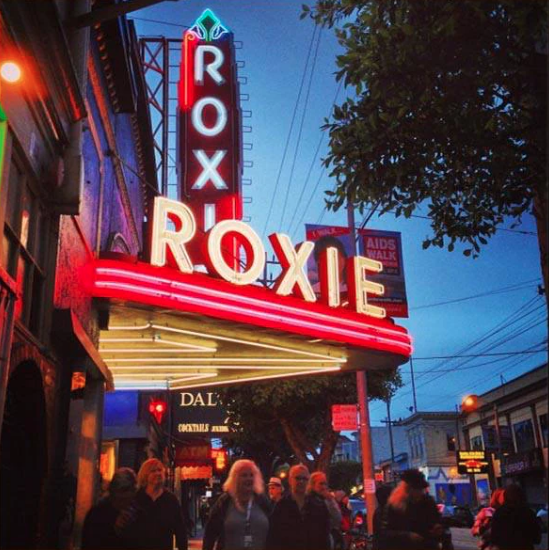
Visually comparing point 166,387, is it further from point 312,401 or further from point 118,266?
point 312,401

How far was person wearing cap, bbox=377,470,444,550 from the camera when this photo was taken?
580cm

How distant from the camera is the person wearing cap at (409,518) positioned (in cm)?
580

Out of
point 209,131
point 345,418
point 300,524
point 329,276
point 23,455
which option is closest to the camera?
point 300,524

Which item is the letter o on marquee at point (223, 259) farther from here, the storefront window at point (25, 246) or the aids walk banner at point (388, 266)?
the aids walk banner at point (388, 266)

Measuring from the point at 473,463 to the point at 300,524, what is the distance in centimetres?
2918

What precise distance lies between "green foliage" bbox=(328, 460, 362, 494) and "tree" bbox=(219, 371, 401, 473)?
114ft

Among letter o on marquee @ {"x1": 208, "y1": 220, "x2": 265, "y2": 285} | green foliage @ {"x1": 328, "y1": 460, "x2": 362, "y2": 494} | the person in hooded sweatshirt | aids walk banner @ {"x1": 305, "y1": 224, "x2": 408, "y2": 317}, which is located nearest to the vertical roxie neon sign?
aids walk banner @ {"x1": 305, "y1": 224, "x2": 408, "y2": 317}

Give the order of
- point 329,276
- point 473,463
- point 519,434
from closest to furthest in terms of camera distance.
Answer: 1. point 329,276
2. point 473,463
3. point 519,434

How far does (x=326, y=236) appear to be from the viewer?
1850 cm

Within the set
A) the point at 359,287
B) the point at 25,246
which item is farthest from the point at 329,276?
the point at 25,246

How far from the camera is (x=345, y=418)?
16469 mm

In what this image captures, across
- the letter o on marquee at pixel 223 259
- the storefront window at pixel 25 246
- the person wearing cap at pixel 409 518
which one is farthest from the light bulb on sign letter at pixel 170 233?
the person wearing cap at pixel 409 518

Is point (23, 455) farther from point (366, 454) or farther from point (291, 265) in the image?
point (366, 454)

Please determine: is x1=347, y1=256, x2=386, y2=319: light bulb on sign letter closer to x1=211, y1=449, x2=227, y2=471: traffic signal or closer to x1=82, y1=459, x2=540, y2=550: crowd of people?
x1=82, y1=459, x2=540, y2=550: crowd of people
